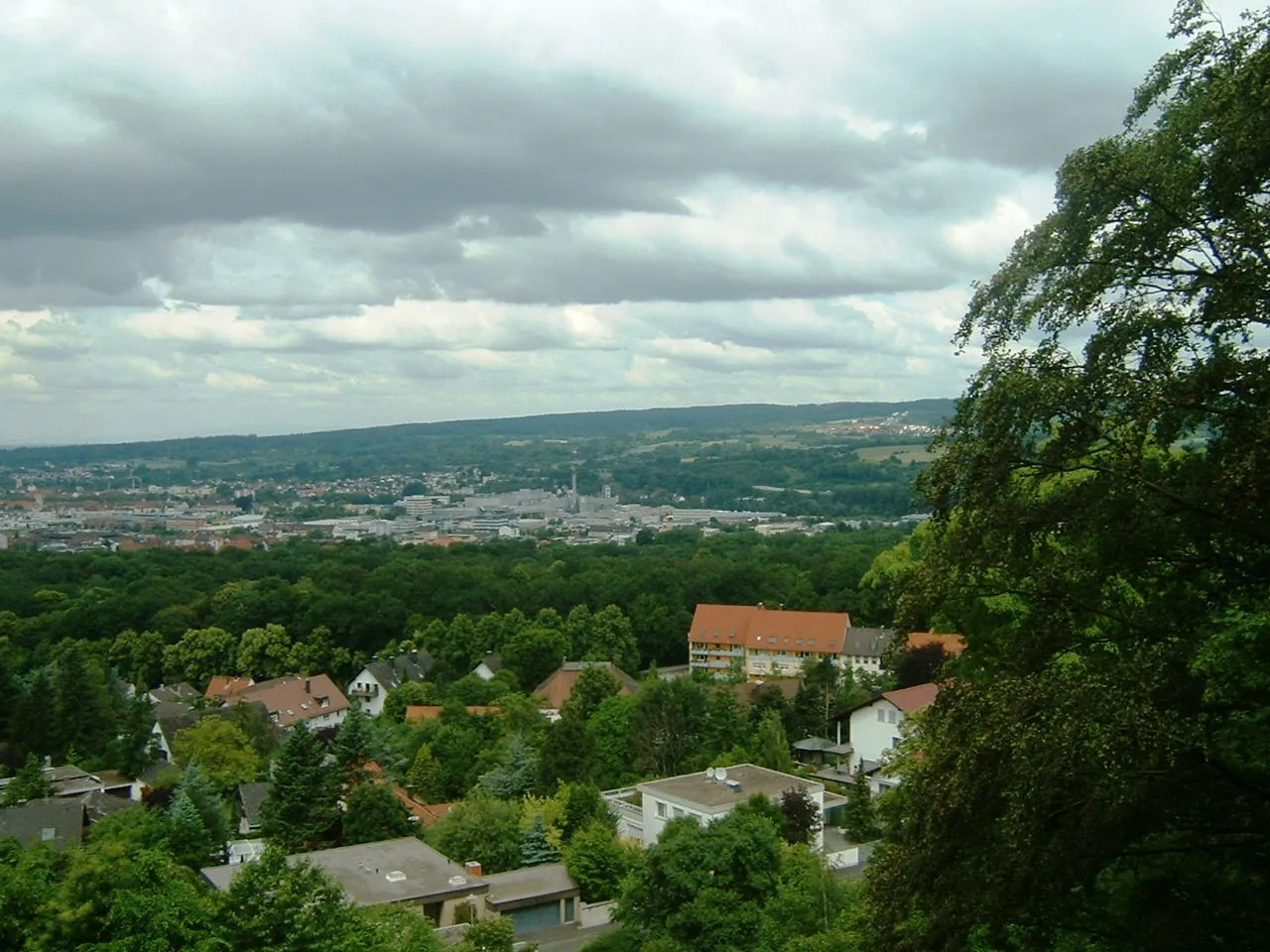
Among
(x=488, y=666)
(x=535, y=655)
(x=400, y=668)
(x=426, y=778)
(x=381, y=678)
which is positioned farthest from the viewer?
(x=400, y=668)

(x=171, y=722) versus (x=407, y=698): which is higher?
(x=171, y=722)

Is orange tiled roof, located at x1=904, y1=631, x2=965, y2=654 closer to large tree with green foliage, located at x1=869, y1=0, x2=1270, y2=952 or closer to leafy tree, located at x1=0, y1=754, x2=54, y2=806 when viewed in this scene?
leafy tree, located at x1=0, y1=754, x2=54, y2=806

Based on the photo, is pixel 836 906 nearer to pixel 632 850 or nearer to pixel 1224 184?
pixel 632 850

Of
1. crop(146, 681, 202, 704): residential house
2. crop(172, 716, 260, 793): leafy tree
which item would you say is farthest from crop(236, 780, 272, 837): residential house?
crop(146, 681, 202, 704): residential house

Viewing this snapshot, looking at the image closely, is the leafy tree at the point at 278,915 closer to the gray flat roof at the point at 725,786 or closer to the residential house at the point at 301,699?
the gray flat roof at the point at 725,786

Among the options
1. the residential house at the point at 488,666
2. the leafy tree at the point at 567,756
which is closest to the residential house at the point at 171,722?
the residential house at the point at 488,666

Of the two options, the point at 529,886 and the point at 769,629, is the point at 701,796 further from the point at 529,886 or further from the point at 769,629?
the point at 769,629

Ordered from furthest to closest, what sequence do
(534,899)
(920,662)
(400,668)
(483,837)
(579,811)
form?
(400,668) < (920,662) < (579,811) < (483,837) < (534,899)

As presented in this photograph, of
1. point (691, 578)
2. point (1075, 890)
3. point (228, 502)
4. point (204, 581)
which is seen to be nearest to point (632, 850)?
point (1075, 890)

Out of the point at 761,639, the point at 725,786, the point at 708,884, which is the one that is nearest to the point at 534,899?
the point at 725,786
